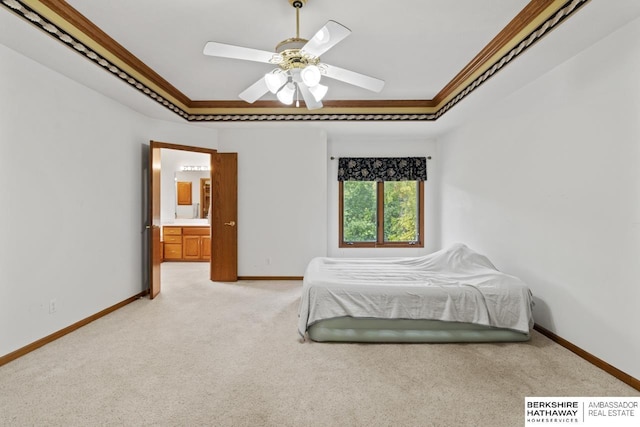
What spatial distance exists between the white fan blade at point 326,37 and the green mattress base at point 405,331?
2167 mm

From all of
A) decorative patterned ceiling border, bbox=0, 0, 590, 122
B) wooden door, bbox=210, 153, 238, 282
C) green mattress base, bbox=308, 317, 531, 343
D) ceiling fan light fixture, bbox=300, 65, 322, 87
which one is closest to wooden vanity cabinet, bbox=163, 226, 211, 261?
wooden door, bbox=210, 153, 238, 282

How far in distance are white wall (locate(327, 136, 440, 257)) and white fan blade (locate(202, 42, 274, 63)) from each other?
3.62m

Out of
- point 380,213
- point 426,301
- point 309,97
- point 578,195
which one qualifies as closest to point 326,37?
point 309,97

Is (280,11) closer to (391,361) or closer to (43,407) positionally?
(391,361)

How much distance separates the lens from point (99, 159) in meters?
3.53

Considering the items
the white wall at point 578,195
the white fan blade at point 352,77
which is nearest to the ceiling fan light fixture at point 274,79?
the white fan blade at point 352,77

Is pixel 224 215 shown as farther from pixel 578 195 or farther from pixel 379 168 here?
A: pixel 578 195

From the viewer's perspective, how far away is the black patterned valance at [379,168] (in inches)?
223

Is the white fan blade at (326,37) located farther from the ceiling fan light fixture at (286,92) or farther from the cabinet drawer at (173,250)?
the cabinet drawer at (173,250)

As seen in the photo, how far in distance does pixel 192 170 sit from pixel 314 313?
547 centimetres

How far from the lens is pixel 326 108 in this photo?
4.45 m

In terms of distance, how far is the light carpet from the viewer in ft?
6.13

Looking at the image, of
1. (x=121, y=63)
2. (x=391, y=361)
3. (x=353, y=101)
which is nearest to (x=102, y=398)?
(x=391, y=361)

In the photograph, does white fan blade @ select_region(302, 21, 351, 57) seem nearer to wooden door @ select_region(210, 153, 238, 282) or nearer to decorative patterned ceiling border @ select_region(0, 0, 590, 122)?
decorative patterned ceiling border @ select_region(0, 0, 590, 122)
